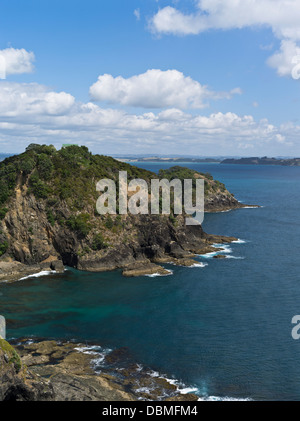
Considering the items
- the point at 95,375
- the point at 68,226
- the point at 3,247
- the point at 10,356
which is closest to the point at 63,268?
the point at 68,226

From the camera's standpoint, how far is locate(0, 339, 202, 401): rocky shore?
3606 centimetres

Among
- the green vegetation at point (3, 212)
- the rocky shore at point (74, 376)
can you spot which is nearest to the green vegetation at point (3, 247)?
the green vegetation at point (3, 212)

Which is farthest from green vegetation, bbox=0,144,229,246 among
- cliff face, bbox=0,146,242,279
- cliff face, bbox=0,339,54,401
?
cliff face, bbox=0,339,54,401

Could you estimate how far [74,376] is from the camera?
137ft

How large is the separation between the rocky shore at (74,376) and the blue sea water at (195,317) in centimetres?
239

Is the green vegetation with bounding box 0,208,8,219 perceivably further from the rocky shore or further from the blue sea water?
the rocky shore

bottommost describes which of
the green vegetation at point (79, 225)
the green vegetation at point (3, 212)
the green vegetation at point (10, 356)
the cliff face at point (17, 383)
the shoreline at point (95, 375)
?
the shoreline at point (95, 375)

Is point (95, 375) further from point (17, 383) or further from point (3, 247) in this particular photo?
point (3, 247)

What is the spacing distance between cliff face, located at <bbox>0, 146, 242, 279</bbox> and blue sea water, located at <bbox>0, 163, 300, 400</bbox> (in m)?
6.45

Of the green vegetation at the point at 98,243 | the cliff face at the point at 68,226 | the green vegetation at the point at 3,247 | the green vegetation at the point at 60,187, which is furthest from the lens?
the green vegetation at the point at 60,187

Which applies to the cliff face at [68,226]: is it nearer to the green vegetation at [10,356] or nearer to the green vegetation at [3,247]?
the green vegetation at [3,247]

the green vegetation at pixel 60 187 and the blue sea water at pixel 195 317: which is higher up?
the green vegetation at pixel 60 187

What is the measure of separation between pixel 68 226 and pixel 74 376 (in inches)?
1934

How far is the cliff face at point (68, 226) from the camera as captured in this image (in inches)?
3339
